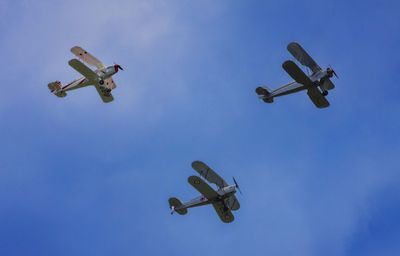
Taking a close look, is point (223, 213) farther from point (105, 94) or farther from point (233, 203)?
point (105, 94)

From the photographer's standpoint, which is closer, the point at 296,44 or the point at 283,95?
the point at 296,44

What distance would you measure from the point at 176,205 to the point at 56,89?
18.3 m

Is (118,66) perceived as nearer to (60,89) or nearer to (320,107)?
(60,89)

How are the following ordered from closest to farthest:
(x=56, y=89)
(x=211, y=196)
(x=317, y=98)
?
(x=211, y=196), (x=317, y=98), (x=56, y=89)

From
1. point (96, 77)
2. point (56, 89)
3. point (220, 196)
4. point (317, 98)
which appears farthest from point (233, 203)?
point (56, 89)

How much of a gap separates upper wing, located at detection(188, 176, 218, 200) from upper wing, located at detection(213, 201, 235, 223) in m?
1.38

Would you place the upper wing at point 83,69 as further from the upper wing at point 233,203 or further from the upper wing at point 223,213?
the upper wing at point 233,203

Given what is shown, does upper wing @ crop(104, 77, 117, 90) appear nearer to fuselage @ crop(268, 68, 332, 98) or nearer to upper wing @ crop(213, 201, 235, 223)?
upper wing @ crop(213, 201, 235, 223)

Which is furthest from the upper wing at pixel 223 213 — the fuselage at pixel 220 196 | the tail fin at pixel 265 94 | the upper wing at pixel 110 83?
the upper wing at pixel 110 83

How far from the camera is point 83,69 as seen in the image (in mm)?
63469

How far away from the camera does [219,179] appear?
63562 millimetres

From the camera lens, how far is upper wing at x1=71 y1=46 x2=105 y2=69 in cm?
6819

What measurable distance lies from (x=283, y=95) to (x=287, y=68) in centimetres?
623

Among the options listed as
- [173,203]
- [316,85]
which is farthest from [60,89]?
[316,85]
